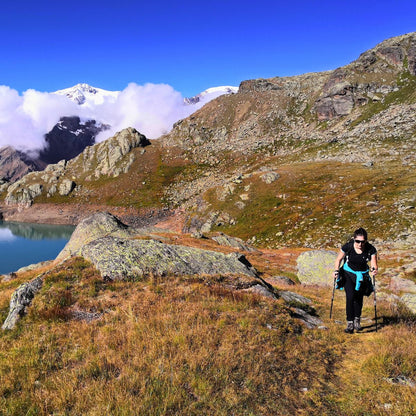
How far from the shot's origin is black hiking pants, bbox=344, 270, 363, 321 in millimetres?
10484

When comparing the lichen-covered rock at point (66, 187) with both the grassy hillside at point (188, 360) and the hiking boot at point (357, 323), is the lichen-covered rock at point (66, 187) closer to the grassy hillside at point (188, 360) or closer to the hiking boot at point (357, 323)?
the grassy hillside at point (188, 360)

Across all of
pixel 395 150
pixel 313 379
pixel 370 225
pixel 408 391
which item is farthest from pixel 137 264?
pixel 395 150

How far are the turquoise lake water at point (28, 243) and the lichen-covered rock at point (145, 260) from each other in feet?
275

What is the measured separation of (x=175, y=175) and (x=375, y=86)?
430ft

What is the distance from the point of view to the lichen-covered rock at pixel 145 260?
13094mm

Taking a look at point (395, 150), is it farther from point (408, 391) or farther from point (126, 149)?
point (126, 149)

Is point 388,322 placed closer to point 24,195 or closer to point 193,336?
point 193,336

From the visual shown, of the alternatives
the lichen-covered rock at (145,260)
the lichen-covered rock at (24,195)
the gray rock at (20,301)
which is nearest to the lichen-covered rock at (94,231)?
the lichen-covered rock at (145,260)

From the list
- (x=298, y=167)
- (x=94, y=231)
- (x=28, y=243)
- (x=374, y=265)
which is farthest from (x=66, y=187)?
(x=374, y=265)

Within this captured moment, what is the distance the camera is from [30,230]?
144875mm

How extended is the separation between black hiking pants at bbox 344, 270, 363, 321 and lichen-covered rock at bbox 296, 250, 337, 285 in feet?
49.4

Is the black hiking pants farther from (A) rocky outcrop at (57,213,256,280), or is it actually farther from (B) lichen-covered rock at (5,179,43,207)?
(B) lichen-covered rock at (5,179,43,207)

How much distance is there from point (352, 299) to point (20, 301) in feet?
44.8

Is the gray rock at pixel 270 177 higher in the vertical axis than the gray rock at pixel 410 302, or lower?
higher
